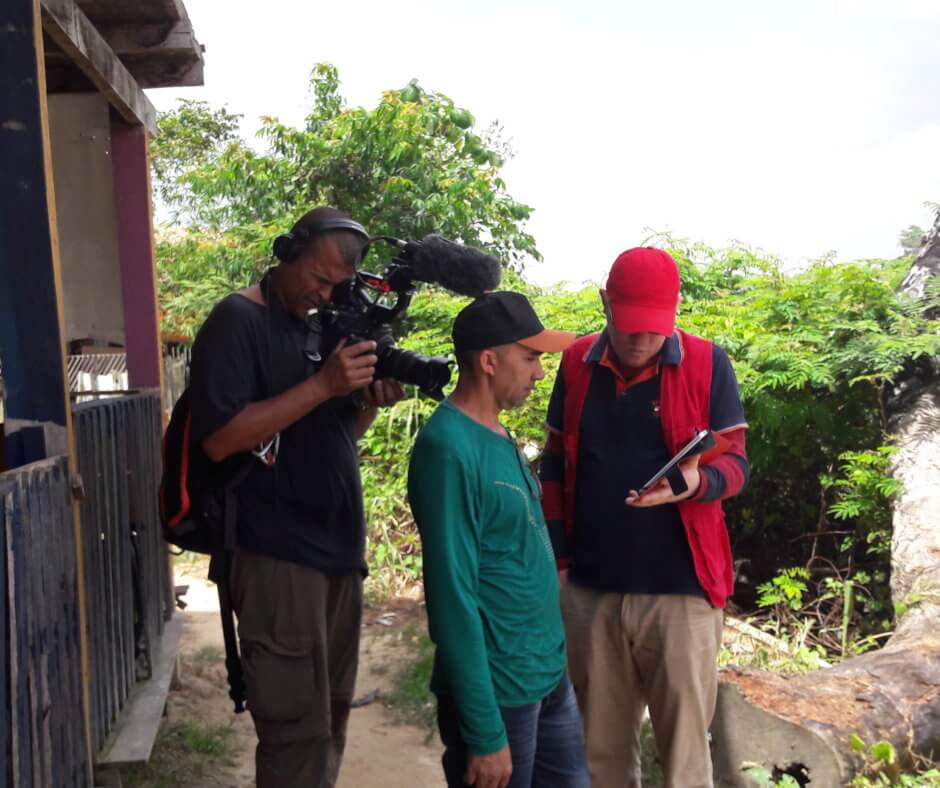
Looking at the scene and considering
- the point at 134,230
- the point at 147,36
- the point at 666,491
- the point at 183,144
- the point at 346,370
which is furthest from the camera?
the point at 183,144

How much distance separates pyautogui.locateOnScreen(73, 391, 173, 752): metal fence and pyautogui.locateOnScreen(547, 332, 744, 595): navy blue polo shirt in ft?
5.71

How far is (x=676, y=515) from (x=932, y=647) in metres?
1.78

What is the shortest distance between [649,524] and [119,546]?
2169 millimetres

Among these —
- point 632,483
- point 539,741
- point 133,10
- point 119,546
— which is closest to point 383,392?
point 632,483

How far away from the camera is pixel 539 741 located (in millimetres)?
2385

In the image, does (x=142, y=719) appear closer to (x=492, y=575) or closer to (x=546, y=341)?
(x=492, y=575)

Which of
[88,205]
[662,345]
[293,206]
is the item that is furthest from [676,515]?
[293,206]

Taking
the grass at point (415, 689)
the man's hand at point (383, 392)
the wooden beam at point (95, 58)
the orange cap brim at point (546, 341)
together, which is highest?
the wooden beam at point (95, 58)

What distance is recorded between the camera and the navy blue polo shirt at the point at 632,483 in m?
2.81

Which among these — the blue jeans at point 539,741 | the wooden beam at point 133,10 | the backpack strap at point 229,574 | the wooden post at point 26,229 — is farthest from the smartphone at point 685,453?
the wooden beam at point 133,10

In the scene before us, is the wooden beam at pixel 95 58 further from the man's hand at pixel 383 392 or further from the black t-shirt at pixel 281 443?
the man's hand at pixel 383 392

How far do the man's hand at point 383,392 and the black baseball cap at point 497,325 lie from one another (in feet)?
1.76

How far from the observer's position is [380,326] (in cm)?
278

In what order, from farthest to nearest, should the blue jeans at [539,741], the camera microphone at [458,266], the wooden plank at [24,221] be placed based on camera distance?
the wooden plank at [24,221], the camera microphone at [458,266], the blue jeans at [539,741]
